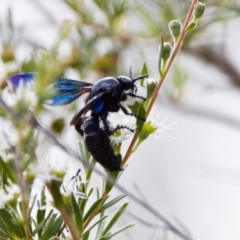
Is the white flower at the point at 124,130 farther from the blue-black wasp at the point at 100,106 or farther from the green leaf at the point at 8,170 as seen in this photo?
the green leaf at the point at 8,170

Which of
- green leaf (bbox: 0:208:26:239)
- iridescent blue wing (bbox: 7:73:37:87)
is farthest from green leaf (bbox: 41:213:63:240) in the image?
iridescent blue wing (bbox: 7:73:37:87)

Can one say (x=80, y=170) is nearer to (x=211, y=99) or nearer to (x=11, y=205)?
(x=11, y=205)

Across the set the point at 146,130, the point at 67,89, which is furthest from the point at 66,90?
the point at 146,130

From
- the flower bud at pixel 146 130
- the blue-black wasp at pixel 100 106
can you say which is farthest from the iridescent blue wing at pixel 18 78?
the flower bud at pixel 146 130

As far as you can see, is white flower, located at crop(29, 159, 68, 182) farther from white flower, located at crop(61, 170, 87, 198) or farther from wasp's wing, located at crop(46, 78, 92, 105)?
wasp's wing, located at crop(46, 78, 92, 105)

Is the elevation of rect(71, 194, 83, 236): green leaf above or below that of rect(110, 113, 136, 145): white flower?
below

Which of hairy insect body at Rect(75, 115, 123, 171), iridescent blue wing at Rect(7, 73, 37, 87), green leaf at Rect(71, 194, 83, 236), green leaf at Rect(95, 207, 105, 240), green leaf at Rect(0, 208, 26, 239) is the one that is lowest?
green leaf at Rect(95, 207, 105, 240)

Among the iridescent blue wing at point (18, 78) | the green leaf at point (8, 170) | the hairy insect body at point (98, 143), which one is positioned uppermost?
the iridescent blue wing at point (18, 78)

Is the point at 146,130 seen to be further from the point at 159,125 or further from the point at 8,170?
the point at 8,170
